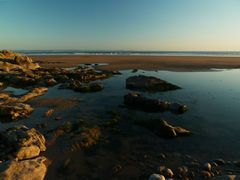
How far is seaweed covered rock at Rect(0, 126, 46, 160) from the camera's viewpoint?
303 inches

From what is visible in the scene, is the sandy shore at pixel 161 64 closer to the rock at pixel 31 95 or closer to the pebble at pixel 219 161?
the rock at pixel 31 95

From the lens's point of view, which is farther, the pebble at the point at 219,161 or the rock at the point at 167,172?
the pebble at the point at 219,161

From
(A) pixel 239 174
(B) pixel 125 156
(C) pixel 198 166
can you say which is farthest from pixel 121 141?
(A) pixel 239 174

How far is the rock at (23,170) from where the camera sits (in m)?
6.29

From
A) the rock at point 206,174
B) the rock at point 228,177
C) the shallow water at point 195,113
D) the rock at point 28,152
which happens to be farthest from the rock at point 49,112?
the rock at point 228,177

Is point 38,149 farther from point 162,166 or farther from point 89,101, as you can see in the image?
point 89,101

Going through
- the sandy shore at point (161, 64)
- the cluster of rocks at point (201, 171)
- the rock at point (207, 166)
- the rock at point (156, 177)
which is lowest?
the sandy shore at point (161, 64)

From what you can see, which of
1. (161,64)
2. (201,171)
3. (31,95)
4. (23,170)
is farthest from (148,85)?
(161,64)

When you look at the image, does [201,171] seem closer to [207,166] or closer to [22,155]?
[207,166]

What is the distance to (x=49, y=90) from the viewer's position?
19812 millimetres

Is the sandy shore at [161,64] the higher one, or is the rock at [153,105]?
the rock at [153,105]

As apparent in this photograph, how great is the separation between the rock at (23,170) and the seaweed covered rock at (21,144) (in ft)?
2.48

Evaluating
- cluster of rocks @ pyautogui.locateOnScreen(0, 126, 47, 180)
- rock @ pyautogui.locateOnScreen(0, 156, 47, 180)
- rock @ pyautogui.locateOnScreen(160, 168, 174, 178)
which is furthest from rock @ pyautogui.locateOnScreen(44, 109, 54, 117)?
rock @ pyautogui.locateOnScreen(160, 168, 174, 178)

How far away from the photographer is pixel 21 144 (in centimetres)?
804
